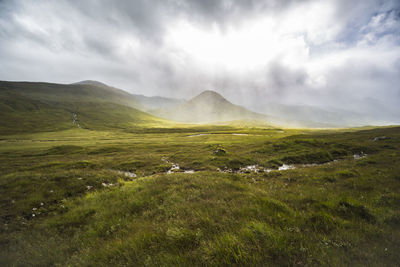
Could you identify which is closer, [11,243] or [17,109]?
[11,243]

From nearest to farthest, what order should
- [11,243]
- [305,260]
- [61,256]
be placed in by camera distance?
1. [305,260]
2. [61,256]
3. [11,243]

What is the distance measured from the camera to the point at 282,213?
565 cm

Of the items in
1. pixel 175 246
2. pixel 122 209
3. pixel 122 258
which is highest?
pixel 175 246

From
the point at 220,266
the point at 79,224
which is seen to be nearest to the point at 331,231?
the point at 220,266

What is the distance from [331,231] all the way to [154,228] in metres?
5.81

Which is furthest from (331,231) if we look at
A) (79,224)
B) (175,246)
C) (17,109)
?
(17,109)

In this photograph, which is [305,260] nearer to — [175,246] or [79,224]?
[175,246]

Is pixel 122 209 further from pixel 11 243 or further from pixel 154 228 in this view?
pixel 11 243

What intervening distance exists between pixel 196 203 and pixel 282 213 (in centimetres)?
363

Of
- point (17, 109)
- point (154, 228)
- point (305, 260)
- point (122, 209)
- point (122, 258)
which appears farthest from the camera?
point (17, 109)

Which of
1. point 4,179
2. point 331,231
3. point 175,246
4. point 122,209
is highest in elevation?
point 331,231

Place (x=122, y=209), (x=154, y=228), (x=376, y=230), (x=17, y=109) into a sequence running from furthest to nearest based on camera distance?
(x=17, y=109) < (x=122, y=209) < (x=154, y=228) < (x=376, y=230)

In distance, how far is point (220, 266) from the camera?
3.42 m

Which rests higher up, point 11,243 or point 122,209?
point 122,209
